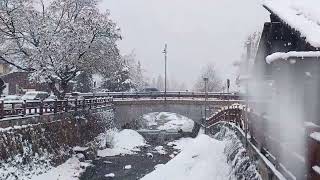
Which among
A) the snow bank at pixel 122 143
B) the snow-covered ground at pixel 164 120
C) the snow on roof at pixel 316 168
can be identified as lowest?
the snow-covered ground at pixel 164 120

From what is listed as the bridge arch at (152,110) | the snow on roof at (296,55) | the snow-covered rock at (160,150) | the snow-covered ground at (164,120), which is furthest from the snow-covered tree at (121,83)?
the snow on roof at (296,55)

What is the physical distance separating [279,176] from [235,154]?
7782 mm

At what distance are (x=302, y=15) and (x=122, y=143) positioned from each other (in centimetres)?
3119

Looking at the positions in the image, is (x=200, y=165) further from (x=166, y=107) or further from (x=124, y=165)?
(x=166, y=107)

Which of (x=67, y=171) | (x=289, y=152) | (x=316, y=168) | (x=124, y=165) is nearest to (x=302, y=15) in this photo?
(x=289, y=152)

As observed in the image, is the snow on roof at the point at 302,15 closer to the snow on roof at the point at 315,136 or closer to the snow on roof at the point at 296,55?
the snow on roof at the point at 296,55

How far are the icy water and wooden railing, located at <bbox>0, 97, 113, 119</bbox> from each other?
444 cm

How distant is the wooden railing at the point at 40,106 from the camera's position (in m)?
22.6

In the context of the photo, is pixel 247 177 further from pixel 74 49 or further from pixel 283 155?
pixel 74 49

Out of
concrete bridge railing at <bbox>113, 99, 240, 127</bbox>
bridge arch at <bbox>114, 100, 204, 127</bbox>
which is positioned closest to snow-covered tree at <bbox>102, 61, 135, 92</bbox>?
bridge arch at <bbox>114, 100, 204, 127</bbox>

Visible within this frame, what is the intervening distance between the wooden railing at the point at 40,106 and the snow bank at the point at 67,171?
3422 mm

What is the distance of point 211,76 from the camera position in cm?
8888

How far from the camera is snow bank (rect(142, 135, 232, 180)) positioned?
1652 centimetres

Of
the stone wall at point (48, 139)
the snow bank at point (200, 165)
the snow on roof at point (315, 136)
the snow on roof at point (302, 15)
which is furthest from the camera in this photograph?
the stone wall at point (48, 139)
